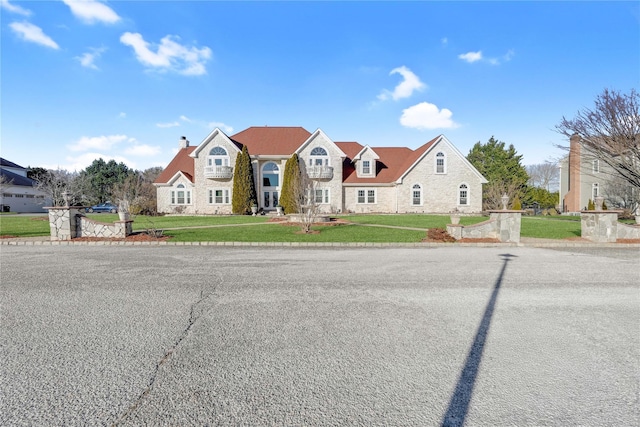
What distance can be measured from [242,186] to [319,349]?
1170 inches

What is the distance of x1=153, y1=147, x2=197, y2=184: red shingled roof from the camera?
1380 inches

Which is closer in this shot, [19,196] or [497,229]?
[497,229]

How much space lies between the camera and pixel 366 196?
34.6m

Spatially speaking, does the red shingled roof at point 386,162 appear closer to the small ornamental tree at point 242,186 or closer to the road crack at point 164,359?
the small ornamental tree at point 242,186

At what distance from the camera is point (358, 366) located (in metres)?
3.27

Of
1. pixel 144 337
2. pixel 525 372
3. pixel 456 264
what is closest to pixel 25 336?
pixel 144 337

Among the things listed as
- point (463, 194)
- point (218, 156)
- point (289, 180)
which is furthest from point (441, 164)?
point (218, 156)

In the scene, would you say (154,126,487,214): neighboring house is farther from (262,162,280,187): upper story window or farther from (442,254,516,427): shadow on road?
(442,254,516,427): shadow on road

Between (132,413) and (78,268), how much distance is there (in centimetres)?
722

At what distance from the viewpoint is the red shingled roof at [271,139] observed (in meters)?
35.2

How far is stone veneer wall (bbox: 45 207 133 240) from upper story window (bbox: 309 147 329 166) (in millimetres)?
21737

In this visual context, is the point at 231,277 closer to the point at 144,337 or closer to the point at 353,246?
the point at 144,337

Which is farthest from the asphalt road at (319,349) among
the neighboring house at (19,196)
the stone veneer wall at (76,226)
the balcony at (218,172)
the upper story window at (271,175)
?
the neighboring house at (19,196)

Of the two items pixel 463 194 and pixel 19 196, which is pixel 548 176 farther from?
pixel 19 196
